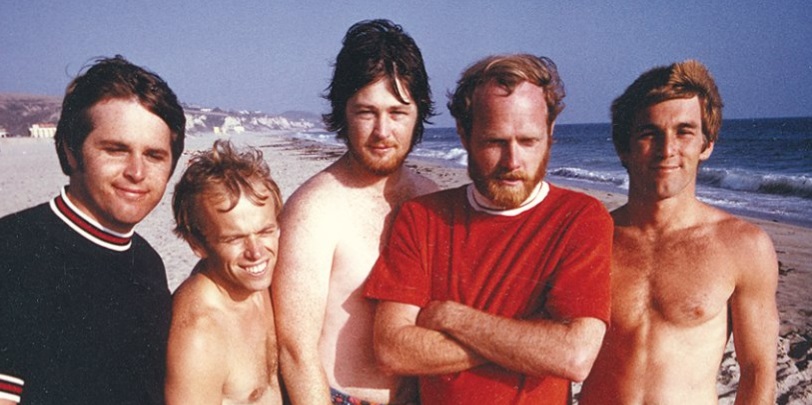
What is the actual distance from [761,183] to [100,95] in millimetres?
24518

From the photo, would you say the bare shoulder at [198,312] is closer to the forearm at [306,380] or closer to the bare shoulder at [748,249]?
the forearm at [306,380]

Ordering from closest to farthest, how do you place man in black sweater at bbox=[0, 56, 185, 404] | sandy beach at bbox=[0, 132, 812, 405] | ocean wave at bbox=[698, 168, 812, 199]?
1. man in black sweater at bbox=[0, 56, 185, 404]
2. sandy beach at bbox=[0, 132, 812, 405]
3. ocean wave at bbox=[698, 168, 812, 199]

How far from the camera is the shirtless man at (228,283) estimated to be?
243cm

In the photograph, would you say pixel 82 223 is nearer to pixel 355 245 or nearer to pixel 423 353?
pixel 355 245

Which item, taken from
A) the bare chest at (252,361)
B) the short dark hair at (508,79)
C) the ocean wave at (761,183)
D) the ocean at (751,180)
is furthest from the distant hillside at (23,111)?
the short dark hair at (508,79)

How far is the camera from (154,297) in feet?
8.41

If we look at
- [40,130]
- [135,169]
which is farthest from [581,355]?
[40,130]

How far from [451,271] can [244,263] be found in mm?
1006

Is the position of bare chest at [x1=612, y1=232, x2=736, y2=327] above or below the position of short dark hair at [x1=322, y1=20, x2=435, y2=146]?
below

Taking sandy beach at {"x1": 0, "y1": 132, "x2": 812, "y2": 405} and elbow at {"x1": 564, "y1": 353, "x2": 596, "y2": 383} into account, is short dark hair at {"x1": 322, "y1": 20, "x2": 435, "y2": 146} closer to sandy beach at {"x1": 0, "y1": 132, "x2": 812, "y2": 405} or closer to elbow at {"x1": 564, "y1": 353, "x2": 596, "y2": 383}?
elbow at {"x1": 564, "y1": 353, "x2": 596, "y2": 383}

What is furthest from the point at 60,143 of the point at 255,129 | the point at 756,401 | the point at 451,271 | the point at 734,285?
the point at 255,129

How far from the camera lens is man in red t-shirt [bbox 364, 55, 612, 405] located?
225cm

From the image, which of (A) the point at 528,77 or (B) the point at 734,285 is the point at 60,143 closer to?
(A) the point at 528,77

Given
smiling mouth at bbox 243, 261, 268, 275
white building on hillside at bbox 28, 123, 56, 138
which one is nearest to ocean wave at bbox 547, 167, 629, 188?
→ smiling mouth at bbox 243, 261, 268, 275
